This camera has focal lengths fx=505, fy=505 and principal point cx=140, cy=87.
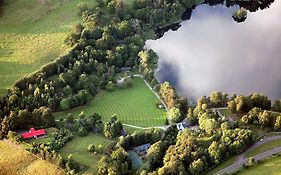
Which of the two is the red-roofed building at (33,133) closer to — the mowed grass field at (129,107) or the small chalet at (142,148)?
the mowed grass field at (129,107)

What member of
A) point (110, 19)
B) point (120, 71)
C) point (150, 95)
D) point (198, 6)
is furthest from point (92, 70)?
point (198, 6)

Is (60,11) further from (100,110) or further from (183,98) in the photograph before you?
(183,98)

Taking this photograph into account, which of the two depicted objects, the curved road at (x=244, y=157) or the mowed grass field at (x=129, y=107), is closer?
the curved road at (x=244, y=157)

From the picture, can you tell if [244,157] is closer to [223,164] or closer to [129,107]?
[223,164]

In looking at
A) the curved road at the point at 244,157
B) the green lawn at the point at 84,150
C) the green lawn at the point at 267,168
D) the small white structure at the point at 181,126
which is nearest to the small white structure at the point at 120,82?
the green lawn at the point at 84,150

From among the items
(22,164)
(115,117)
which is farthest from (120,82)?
(22,164)

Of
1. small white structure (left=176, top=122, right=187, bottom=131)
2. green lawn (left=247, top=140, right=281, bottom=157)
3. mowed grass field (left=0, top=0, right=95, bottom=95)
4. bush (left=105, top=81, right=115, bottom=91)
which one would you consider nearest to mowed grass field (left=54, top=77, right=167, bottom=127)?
bush (left=105, top=81, right=115, bottom=91)
